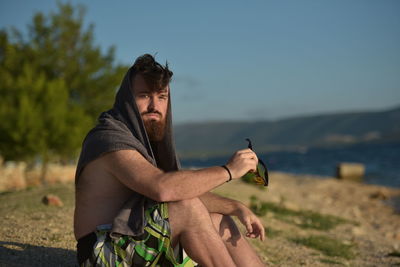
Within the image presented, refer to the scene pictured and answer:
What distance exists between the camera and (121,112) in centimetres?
316

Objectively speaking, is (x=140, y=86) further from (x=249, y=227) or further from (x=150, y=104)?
(x=249, y=227)

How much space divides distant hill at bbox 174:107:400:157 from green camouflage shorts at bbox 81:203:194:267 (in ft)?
419

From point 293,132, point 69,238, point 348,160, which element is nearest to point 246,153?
point 69,238

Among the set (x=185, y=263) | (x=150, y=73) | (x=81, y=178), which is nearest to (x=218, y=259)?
(x=185, y=263)

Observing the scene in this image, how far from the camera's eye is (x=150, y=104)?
325cm

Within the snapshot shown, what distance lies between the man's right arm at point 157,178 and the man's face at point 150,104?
0.42m

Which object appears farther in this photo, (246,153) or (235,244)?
(235,244)

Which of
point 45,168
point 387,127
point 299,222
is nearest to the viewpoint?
point 299,222

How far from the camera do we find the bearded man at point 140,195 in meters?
2.86

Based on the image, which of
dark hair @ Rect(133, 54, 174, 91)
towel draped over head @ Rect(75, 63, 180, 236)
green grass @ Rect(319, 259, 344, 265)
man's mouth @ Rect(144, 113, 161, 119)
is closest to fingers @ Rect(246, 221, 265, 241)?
towel draped over head @ Rect(75, 63, 180, 236)

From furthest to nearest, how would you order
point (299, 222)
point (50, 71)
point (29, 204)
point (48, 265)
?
point (50, 71) < point (299, 222) < point (29, 204) < point (48, 265)

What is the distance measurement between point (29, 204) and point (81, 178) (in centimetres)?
487

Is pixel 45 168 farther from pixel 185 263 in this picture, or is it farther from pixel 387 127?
pixel 387 127

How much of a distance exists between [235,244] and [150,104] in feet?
3.84
